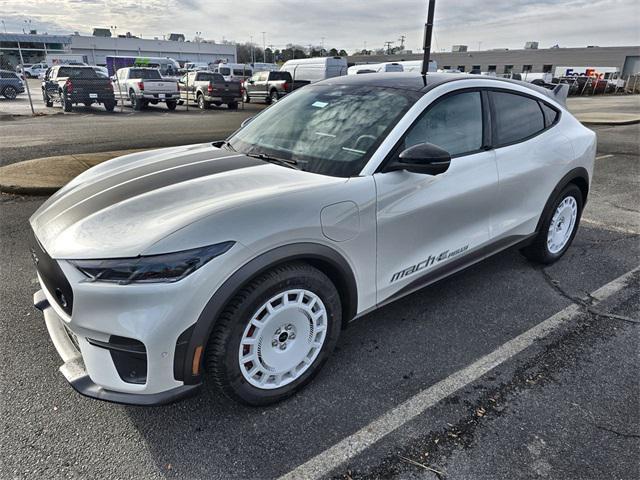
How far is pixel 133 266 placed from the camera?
6.39 ft

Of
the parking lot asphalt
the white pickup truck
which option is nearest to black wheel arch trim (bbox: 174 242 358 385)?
the parking lot asphalt

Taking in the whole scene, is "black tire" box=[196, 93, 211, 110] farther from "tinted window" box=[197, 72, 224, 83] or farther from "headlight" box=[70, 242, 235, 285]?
"headlight" box=[70, 242, 235, 285]

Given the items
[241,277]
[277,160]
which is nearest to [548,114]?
[277,160]

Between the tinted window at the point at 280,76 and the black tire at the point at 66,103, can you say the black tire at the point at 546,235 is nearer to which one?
the black tire at the point at 66,103

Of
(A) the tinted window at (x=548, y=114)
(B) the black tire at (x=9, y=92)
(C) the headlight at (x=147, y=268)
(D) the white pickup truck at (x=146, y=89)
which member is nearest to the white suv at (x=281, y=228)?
(C) the headlight at (x=147, y=268)

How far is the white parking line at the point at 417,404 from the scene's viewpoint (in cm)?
211

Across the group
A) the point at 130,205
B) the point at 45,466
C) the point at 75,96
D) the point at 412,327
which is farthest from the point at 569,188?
the point at 75,96

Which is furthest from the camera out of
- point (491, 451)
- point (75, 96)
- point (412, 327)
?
point (75, 96)

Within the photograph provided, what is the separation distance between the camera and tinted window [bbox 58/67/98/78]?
60.9ft

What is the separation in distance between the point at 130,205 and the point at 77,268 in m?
0.45

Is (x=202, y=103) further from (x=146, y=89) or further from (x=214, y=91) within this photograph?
(x=146, y=89)

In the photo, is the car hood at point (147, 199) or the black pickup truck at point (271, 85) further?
the black pickup truck at point (271, 85)

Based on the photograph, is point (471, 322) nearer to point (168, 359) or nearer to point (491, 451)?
point (491, 451)

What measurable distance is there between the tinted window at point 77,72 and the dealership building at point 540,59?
4766 centimetres
